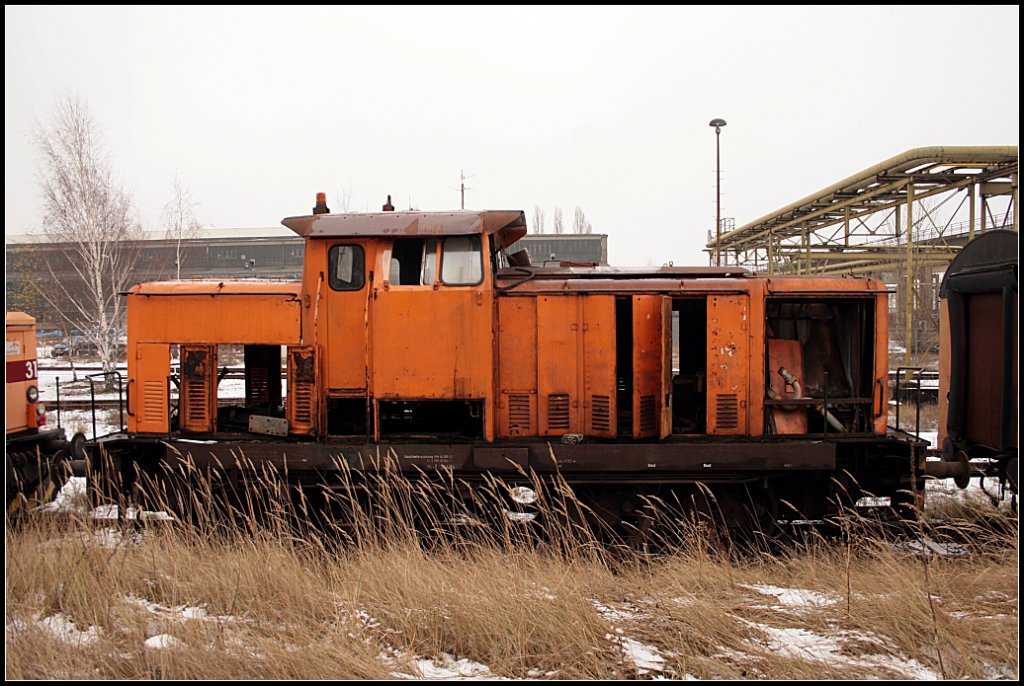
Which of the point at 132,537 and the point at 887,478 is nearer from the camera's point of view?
the point at 132,537

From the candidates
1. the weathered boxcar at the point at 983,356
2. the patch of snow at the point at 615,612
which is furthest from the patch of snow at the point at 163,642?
the weathered boxcar at the point at 983,356

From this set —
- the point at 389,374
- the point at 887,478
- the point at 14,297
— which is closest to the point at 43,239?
the point at 14,297

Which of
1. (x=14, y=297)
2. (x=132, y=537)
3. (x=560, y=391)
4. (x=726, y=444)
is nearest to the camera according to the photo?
(x=132, y=537)

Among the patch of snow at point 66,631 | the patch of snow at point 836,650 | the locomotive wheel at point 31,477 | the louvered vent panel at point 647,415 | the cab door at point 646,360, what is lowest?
the patch of snow at point 836,650

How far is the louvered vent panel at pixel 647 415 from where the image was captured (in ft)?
21.8

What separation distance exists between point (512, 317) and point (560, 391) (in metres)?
0.96

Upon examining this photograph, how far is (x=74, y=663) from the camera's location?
3.56 meters

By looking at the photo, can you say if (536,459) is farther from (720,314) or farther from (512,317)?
(720,314)

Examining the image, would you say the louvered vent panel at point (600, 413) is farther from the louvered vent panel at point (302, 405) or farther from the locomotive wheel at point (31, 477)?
the locomotive wheel at point (31, 477)

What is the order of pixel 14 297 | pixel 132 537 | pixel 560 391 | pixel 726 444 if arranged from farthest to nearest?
pixel 14 297 < pixel 560 391 < pixel 726 444 < pixel 132 537

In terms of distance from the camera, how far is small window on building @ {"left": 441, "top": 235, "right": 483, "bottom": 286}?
6402 mm

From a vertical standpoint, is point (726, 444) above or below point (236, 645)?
above

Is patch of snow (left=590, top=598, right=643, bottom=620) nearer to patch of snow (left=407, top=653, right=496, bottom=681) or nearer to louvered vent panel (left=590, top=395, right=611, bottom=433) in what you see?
patch of snow (left=407, top=653, right=496, bottom=681)

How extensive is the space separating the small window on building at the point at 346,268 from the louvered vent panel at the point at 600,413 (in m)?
2.82
